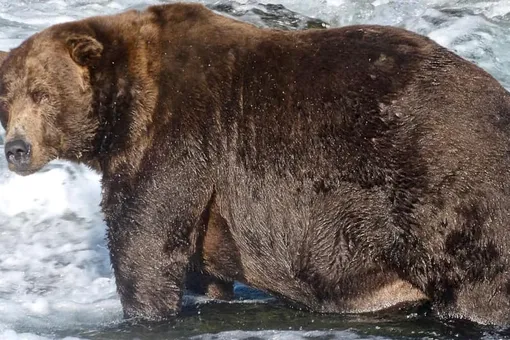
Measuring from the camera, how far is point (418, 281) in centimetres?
555

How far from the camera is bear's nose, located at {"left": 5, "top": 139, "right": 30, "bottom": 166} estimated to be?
5.76 meters

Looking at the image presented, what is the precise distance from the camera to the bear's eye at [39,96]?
5879 millimetres

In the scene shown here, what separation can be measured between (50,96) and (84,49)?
1.11 ft

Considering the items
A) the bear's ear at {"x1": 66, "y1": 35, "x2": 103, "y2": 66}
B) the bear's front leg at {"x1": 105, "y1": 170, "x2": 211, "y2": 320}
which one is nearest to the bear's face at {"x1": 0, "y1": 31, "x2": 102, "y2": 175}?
the bear's ear at {"x1": 66, "y1": 35, "x2": 103, "y2": 66}

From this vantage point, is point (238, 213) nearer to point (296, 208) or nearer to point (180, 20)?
point (296, 208)

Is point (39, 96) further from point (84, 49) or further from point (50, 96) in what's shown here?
point (84, 49)

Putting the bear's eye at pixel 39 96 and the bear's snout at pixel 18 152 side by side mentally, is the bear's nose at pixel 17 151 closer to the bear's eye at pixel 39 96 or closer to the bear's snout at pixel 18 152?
the bear's snout at pixel 18 152

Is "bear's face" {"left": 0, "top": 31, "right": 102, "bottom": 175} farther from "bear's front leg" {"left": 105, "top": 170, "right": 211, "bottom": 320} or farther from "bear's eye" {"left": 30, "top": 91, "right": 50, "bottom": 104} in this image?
"bear's front leg" {"left": 105, "top": 170, "right": 211, "bottom": 320}

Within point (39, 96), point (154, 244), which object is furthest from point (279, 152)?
point (39, 96)

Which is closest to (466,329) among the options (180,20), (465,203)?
(465,203)

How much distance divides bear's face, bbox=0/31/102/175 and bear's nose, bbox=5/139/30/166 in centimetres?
1

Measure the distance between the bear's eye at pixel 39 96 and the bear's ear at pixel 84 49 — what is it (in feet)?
0.88

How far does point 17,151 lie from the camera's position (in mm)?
5766

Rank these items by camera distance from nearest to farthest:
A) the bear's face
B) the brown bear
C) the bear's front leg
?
the brown bear, the bear's front leg, the bear's face
